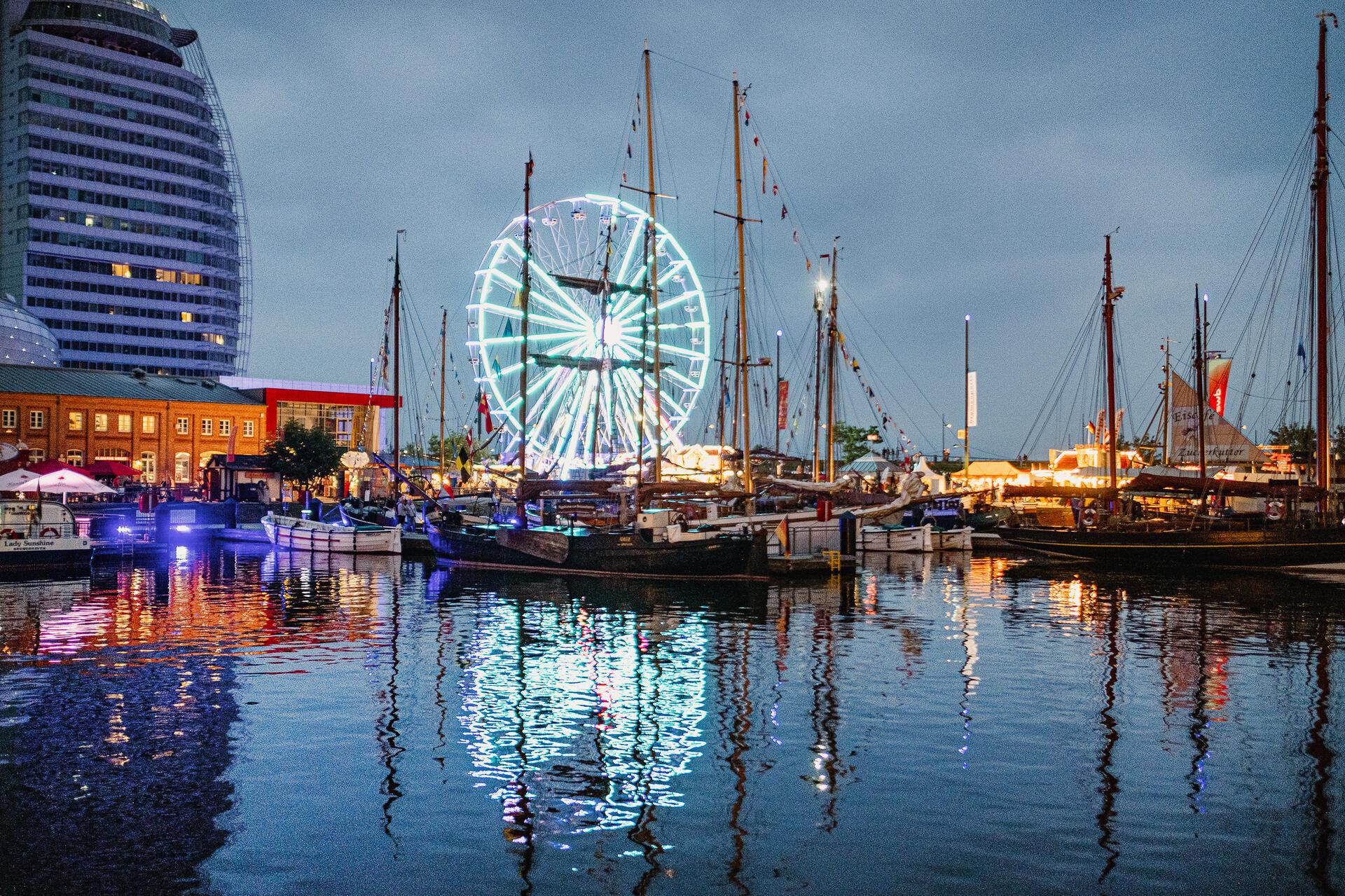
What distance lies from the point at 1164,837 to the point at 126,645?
21454 mm

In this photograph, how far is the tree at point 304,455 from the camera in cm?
9300

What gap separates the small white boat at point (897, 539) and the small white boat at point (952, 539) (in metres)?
1.79

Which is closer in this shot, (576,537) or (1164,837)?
(1164,837)

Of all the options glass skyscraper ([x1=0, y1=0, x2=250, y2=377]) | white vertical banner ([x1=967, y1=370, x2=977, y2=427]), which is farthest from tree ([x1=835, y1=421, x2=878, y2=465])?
glass skyscraper ([x1=0, y1=0, x2=250, y2=377])

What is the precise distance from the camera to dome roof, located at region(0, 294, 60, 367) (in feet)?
447

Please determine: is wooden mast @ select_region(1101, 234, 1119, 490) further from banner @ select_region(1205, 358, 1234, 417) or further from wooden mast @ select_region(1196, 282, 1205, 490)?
banner @ select_region(1205, 358, 1234, 417)

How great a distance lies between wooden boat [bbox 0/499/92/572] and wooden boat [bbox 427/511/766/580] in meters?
14.7

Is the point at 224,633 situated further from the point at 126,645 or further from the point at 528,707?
the point at 528,707

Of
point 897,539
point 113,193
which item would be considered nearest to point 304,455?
point 897,539

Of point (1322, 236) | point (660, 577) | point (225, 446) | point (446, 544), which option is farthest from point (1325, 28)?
point (225, 446)

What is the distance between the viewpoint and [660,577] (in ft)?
133

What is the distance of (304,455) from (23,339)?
231 ft

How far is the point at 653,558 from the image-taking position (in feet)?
133

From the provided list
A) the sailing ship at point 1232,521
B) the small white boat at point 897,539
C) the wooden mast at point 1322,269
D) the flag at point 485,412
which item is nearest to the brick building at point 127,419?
the flag at point 485,412
